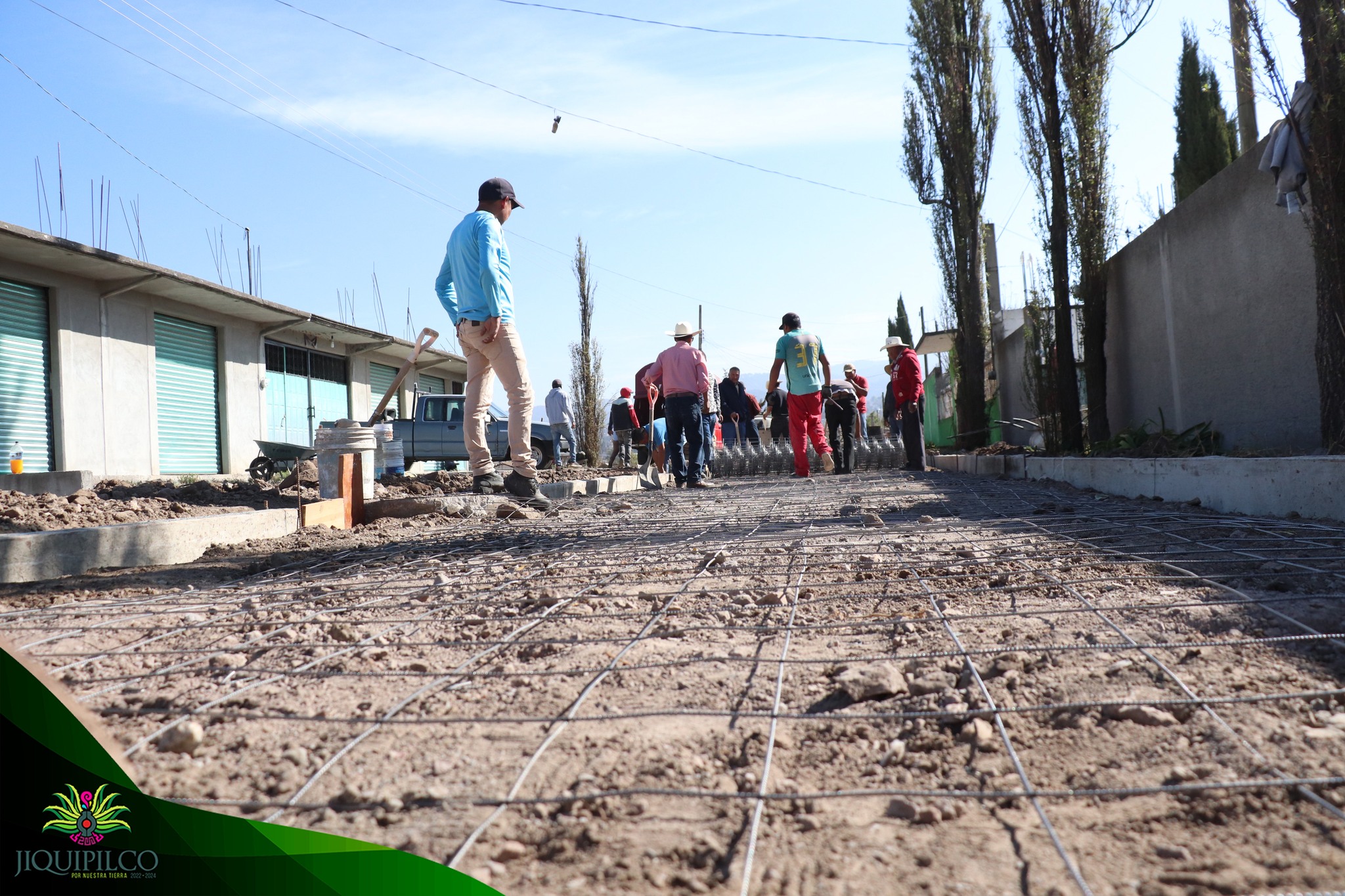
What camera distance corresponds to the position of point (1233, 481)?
449 centimetres

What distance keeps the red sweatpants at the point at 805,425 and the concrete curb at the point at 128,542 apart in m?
5.94

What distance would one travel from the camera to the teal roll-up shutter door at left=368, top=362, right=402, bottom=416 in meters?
21.3

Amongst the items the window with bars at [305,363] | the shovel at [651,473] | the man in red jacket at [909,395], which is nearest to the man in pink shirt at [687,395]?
the shovel at [651,473]

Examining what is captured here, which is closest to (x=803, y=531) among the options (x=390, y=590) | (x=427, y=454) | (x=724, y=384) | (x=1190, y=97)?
(x=390, y=590)

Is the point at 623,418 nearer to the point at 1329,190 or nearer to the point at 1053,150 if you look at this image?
the point at 1053,150

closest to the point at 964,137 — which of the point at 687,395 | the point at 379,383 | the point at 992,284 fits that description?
the point at 992,284

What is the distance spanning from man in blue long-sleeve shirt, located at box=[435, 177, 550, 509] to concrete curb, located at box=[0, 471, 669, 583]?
1.51 metres

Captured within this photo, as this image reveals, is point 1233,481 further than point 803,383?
No

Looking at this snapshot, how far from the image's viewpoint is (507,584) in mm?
3092

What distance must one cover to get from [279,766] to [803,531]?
10.4ft

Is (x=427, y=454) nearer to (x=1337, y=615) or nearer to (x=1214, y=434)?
(x=1214, y=434)

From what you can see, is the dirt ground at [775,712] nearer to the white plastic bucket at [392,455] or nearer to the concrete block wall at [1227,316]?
the concrete block wall at [1227,316]

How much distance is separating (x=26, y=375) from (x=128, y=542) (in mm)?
9766

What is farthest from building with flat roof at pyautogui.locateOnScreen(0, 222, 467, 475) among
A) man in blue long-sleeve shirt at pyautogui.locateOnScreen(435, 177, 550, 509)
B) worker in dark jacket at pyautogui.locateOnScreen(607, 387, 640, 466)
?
man in blue long-sleeve shirt at pyautogui.locateOnScreen(435, 177, 550, 509)
